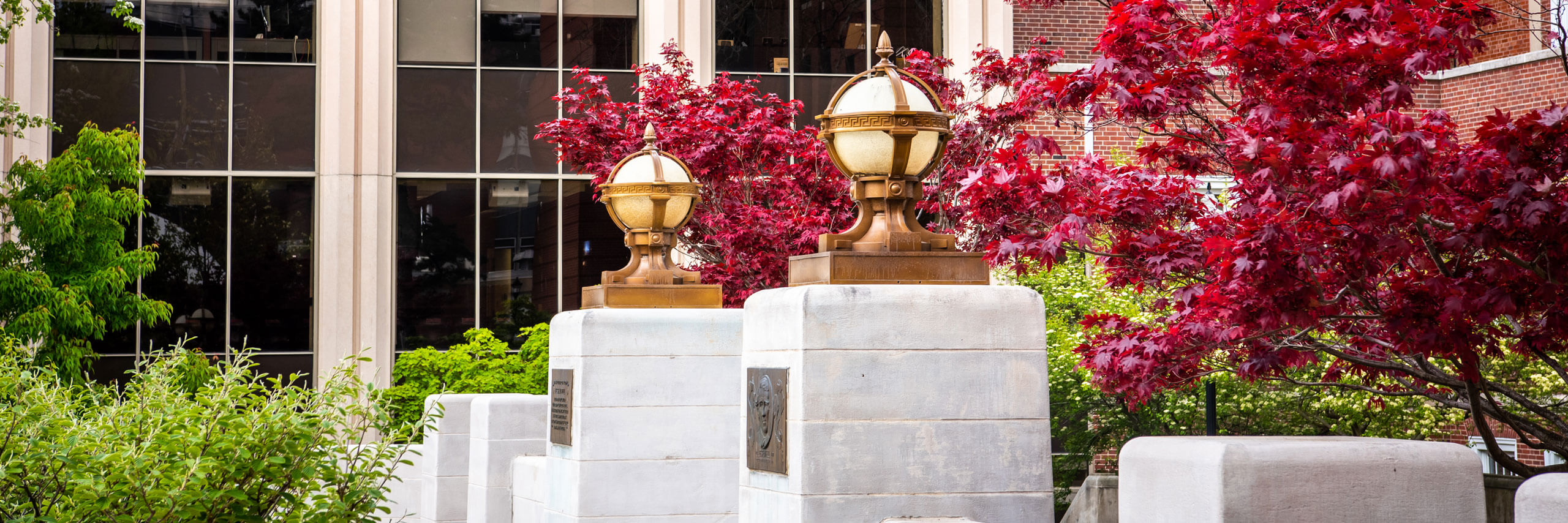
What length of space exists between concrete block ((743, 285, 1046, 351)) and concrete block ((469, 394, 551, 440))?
5.82 m

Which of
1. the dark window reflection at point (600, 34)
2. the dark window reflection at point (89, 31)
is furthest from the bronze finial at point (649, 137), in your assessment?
the dark window reflection at point (89, 31)

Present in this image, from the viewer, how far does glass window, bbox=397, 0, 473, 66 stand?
21391 millimetres

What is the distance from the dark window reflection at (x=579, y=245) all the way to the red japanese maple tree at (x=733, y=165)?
16.5 feet

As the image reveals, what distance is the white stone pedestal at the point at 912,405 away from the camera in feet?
21.6

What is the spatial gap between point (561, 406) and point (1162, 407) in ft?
24.0

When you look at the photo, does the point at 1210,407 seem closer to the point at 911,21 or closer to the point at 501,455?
the point at 501,455

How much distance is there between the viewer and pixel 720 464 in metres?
9.88

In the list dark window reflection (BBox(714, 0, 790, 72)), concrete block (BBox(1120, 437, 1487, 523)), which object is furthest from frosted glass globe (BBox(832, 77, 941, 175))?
dark window reflection (BBox(714, 0, 790, 72))

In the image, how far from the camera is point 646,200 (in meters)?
10.3

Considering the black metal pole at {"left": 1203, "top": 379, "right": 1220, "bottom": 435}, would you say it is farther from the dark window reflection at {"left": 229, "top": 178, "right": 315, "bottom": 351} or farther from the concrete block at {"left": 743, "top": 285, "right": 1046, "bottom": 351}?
the dark window reflection at {"left": 229, "top": 178, "right": 315, "bottom": 351}

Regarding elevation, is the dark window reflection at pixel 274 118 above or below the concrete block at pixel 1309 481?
above

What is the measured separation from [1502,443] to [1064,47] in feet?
27.6

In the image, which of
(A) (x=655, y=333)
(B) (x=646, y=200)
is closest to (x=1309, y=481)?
(A) (x=655, y=333)

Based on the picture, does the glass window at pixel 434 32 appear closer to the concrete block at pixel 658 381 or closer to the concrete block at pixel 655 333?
the concrete block at pixel 655 333
